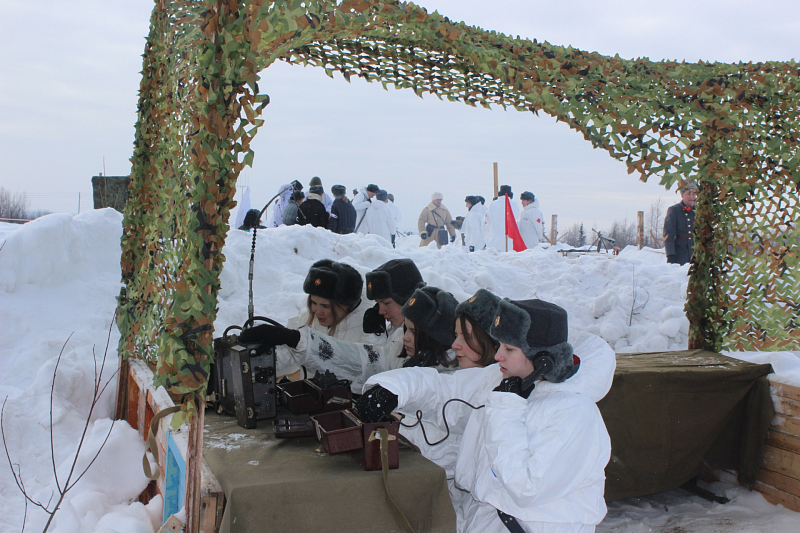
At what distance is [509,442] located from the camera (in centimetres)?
196

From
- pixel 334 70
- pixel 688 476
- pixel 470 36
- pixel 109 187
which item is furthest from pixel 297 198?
pixel 688 476

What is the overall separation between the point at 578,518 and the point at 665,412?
1.80 metres

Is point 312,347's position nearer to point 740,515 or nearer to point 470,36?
point 470,36

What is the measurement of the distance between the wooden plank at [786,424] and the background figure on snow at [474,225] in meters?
9.20

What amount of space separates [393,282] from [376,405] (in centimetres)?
156

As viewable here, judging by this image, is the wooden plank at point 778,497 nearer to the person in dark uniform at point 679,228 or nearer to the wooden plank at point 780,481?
the wooden plank at point 780,481

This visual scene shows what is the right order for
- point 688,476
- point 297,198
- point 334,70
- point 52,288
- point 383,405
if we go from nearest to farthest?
point 383,405 < point 334,70 < point 688,476 < point 52,288 < point 297,198

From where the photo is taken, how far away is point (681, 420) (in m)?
3.56

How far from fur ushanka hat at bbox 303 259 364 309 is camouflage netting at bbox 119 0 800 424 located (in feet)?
3.68

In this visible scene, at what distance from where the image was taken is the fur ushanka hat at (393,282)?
3689 millimetres

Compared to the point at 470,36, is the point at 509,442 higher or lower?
lower

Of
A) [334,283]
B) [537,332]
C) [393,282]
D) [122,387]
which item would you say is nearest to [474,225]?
[334,283]

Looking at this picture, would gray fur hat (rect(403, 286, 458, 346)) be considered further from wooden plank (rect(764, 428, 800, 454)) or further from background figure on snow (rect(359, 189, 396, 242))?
background figure on snow (rect(359, 189, 396, 242))

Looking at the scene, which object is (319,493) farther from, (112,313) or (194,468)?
(112,313)
